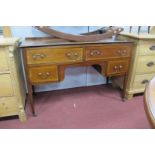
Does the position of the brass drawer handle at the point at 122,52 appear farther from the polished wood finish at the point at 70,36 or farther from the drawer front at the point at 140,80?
the drawer front at the point at 140,80

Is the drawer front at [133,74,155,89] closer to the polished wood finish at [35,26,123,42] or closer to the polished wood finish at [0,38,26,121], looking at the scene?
the polished wood finish at [35,26,123,42]

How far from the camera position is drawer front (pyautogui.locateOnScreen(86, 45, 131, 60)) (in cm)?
147

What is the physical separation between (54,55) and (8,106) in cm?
66

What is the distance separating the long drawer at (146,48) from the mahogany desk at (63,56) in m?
0.12

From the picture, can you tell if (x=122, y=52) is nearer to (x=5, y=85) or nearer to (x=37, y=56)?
(x=37, y=56)

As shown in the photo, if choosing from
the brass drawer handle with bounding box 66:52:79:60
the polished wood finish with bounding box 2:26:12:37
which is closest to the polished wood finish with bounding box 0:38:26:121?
the polished wood finish with bounding box 2:26:12:37

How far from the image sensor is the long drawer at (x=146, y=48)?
1.62m

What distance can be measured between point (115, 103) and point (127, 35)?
807 millimetres

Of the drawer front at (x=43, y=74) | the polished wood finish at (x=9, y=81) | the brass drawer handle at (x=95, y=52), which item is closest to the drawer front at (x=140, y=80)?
the brass drawer handle at (x=95, y=52)

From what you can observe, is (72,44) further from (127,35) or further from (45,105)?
(45,105)

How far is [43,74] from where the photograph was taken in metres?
1.42

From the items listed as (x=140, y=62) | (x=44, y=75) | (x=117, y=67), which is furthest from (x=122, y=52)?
(x=44, y=75)
